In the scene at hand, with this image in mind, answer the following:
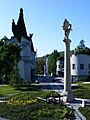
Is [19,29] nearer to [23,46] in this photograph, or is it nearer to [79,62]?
[23,46]

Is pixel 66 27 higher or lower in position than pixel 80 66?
lower

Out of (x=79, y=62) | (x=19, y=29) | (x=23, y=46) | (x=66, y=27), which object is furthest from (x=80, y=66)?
(x=66, y=27)

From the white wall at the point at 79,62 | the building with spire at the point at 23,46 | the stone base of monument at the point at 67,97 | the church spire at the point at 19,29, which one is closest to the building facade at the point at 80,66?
the white wall at the point at 79,62

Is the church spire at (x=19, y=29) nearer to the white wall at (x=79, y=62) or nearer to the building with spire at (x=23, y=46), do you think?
the building with spire at (x=23, y=46)

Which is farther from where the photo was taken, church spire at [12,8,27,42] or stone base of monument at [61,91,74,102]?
church spire at [12,8,27,42]

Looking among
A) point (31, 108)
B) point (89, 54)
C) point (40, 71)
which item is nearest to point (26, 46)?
Answer: point (89, 54)

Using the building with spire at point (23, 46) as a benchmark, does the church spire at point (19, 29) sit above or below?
above

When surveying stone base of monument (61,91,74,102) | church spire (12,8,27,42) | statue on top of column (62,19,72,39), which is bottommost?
stone base of monument (61,91,74,102)

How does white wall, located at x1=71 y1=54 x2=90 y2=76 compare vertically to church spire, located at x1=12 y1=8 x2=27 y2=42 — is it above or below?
below

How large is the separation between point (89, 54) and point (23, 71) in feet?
52.3

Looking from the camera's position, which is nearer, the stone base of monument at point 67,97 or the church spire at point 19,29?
the stone base of monument at point 67,97

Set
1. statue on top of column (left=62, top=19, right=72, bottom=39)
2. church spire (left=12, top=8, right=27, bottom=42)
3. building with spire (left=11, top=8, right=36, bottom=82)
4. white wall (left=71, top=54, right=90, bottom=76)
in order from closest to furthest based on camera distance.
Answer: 1. statue on top of column (left=62, top=19, right=72, bottom=39)
2. building with spire (left=11, top=8, right=36, bottom=82)
3. white wall (left=71, top=54, right=90, bottom=76)
4. church spire (left=12, top=8, right=27, bottom=42)

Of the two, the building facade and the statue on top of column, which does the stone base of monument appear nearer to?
the statue on top of column

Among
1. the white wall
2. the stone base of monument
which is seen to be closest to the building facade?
the white wall
